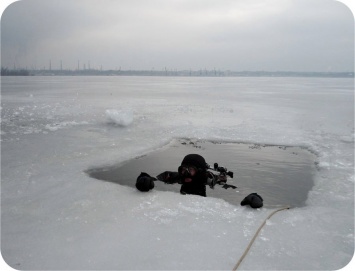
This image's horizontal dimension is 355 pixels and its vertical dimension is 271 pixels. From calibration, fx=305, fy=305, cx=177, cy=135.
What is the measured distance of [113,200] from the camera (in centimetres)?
474

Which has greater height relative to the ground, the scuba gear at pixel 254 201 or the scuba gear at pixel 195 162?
the scuba gear at pixel 195 162

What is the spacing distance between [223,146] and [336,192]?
3812mm

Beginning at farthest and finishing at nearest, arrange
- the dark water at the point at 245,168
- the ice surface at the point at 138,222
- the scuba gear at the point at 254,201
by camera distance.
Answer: the dark water at the point at 245,168, the scuba gear at the point at 254,201, the ice surface at the point at 138,222

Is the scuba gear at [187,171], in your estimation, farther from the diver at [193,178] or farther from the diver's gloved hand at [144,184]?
the diver's gloved hand at [144,184]

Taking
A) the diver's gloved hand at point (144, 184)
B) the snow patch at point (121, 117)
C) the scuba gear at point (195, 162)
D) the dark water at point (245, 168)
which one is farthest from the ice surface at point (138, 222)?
the snow patch at point (121, 117)

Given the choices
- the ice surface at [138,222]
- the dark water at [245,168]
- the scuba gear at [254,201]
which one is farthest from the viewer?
the dark water at [245,168]

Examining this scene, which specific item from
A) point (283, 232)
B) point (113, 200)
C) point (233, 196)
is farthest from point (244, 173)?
point (113, 200)

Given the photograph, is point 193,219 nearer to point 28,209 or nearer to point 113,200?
point 113,200

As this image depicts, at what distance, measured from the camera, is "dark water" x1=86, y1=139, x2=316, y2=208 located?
541 cm

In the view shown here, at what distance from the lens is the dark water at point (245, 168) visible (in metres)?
5.41

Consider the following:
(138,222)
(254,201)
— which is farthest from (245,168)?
(138,222)

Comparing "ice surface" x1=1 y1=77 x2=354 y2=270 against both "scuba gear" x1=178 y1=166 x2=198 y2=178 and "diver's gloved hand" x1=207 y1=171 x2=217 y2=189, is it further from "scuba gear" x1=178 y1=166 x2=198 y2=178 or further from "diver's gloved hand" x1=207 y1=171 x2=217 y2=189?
"diver's gloved hand" x1=207 y1=171 x2=217 y2=189

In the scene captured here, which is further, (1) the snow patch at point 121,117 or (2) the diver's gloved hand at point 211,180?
(1) the snow patch at point 121,117

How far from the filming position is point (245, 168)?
683 centimetres
